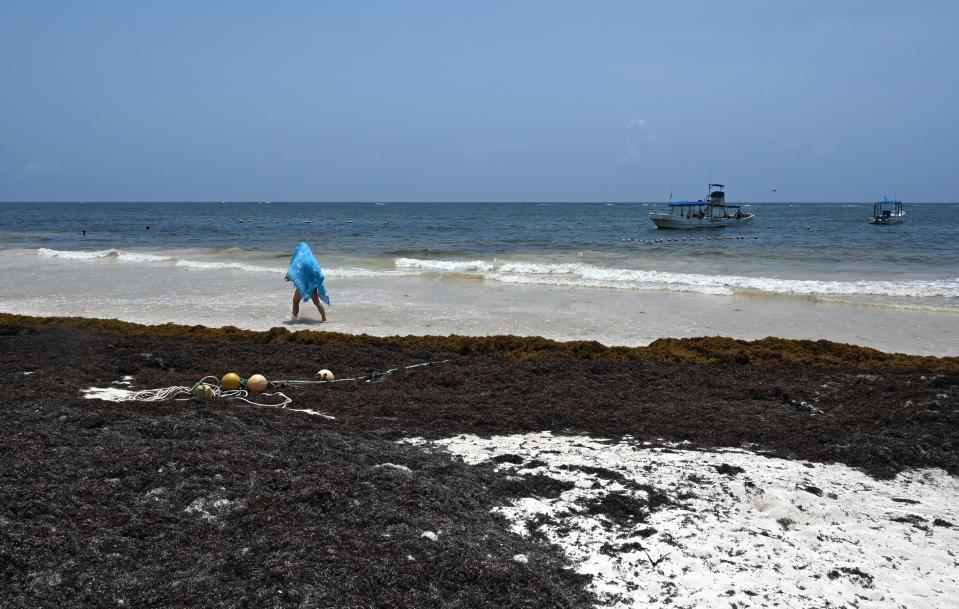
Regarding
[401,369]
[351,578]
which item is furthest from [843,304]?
[351,578]

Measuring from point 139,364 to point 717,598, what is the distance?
6.71m

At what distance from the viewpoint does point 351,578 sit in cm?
336

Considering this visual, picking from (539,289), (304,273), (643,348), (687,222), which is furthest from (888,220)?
(304,273)

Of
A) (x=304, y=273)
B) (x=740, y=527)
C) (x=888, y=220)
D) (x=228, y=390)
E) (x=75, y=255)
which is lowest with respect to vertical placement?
(x=740, y=527)

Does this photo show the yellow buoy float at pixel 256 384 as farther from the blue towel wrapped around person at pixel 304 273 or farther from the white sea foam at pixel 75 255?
the white sea foam at pixel 75 255

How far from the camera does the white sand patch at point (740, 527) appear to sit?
3.55 m

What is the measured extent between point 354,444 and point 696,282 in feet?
45.9

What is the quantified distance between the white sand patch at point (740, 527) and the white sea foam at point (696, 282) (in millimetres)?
11501

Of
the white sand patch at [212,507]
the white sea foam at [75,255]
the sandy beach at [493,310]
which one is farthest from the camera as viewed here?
the white sea foam at [75,255]

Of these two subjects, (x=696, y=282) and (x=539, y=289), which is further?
(x=696, y=282)

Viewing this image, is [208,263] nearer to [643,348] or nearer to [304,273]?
[304,273]

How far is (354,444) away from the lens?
509cm

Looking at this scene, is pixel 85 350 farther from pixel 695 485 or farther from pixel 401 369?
pixel 695 485

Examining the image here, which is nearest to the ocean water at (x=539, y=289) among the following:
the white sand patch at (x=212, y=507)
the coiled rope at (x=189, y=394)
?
the coiled rope at (x=189, y=394)
